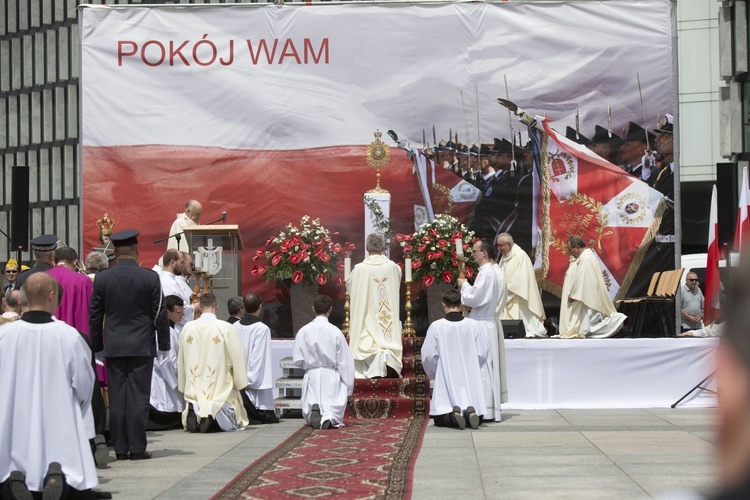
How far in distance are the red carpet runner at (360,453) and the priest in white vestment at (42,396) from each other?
0.93m

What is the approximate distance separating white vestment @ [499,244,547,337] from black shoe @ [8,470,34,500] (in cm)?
942

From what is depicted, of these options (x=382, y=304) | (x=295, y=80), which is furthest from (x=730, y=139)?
(x=382, y=304)

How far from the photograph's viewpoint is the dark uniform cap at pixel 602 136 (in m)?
16.4

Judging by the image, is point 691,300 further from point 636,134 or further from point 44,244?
point 44,244

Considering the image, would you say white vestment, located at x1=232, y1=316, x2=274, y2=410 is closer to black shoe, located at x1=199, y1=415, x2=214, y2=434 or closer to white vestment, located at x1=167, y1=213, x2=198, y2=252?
black shoe, located at x1=199, y1=415, x2=214, y2=434

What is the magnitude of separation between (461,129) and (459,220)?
1348 mm

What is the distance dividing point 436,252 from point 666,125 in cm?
400

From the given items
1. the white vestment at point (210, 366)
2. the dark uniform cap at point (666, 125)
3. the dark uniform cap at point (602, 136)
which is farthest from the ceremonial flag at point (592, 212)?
the white vestment at point (210, 366)

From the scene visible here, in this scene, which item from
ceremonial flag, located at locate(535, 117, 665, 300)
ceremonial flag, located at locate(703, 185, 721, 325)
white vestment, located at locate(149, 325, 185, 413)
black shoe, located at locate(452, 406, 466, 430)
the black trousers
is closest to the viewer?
the black trousers

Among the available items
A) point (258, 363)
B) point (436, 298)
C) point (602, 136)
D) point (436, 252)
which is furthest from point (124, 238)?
point (602, 136)

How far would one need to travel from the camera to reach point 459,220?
647 inches

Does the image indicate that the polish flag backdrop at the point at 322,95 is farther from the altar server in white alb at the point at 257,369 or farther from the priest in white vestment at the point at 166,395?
the priest in white vestment at the point at 166,395

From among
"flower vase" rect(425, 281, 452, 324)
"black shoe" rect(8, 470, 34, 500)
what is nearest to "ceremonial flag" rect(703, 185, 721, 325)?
"flower vase" rect(425, 281, 452, 324)

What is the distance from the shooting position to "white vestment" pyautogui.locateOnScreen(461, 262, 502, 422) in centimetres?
1205
